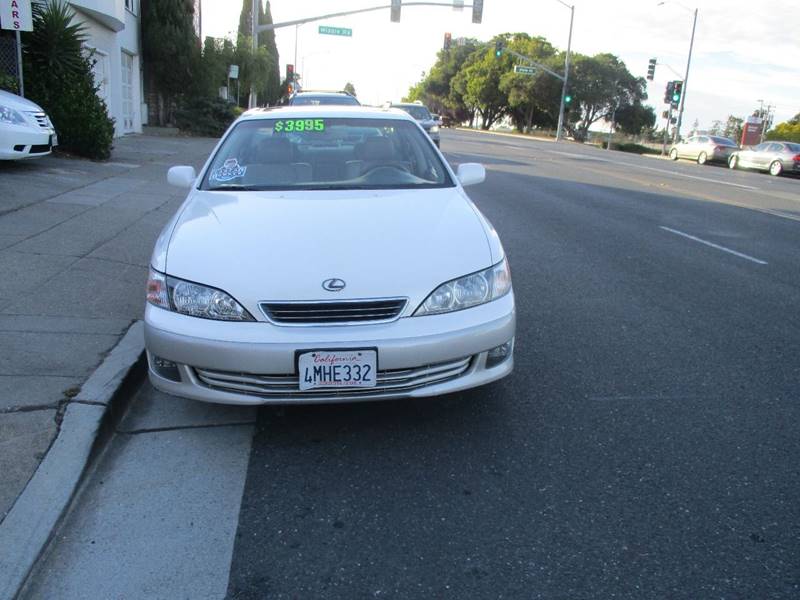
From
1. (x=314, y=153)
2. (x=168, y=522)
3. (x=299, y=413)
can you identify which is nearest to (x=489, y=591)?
(x=168, y=522)

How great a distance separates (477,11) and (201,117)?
11.6m

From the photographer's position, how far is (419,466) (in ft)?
11.2

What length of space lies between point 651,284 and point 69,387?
5.14 meters

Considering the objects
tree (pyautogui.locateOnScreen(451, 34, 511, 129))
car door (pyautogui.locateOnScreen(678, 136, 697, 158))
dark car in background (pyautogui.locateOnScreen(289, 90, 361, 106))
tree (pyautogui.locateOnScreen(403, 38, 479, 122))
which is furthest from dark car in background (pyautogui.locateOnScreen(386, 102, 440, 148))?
tree (pyautogui.locateOnScreen(403, 38, 479, 122))

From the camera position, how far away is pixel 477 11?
2933 centimetres

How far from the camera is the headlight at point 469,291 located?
3.46m

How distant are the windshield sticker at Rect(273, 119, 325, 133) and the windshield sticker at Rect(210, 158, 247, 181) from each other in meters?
0.48

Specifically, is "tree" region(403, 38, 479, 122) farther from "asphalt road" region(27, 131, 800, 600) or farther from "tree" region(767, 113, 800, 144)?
"asphalt road" region(27, 131, 800, 600)

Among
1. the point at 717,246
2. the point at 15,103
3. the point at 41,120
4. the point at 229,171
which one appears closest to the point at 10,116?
the point at 15,103

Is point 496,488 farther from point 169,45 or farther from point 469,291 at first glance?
point 169,45

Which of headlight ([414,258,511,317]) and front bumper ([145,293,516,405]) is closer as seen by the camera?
front bumper ([145,293,516,405])

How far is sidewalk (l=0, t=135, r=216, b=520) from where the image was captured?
3.58 m

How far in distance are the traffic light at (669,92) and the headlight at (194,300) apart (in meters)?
47.5

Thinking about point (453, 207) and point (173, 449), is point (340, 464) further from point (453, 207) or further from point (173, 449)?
point (453, 207)
